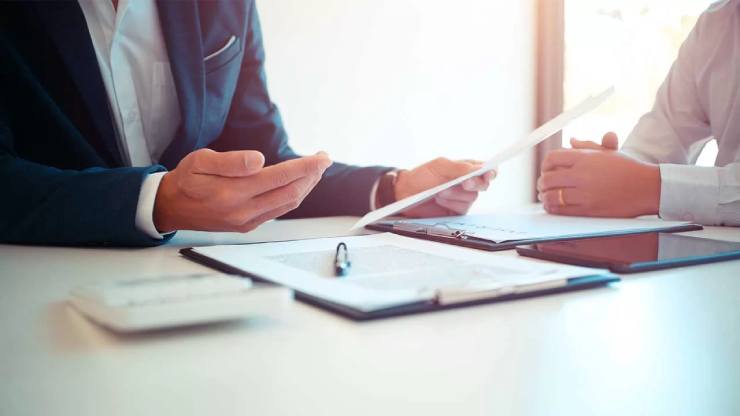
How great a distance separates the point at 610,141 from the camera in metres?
1.22

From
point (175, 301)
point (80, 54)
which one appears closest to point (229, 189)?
point (175, 301)

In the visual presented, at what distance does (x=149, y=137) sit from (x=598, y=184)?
0.87 m

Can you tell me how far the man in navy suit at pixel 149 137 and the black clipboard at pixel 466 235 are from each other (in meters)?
0.15

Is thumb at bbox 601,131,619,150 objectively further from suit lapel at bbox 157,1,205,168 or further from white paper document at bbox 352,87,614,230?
suit lapel at bbox 157,1,205,168

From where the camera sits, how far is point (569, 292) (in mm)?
511

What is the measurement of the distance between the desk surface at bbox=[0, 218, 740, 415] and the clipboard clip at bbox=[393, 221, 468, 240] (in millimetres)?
293

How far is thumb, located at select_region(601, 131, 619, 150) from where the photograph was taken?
3.98ft

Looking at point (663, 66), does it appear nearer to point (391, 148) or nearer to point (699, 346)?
point (391, 148)

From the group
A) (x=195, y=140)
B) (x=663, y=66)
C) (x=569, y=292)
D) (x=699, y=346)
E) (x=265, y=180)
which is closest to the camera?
(x=699, y=346)

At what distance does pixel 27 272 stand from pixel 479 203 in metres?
2.90

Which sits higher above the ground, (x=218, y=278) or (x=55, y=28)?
(x=55, y=28)

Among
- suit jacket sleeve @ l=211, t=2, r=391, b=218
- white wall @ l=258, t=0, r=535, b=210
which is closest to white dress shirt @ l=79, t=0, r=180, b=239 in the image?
suit jacket sleeve @ l=211, t=2, r=391, b=218

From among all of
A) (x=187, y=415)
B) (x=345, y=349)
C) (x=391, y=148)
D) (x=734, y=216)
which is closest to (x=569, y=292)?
(x=345, y=349)

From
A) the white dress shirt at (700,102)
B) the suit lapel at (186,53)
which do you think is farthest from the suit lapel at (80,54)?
the white dress shirt at (700,102)
